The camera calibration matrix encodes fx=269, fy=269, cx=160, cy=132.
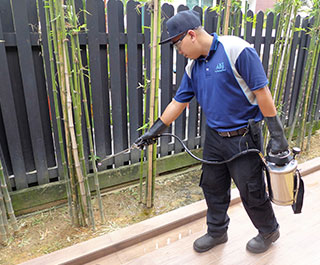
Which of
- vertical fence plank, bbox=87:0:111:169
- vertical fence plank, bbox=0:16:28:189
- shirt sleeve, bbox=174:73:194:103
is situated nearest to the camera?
shirt sleeve, bbox=174:73:194:103

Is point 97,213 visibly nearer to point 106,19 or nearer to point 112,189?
point 112,189

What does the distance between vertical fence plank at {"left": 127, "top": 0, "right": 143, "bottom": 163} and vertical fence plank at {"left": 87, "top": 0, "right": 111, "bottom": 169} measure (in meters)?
0.26

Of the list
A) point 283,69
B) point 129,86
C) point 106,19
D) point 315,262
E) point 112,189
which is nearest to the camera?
point 315,262

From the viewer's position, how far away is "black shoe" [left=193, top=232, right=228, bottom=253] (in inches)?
89.0

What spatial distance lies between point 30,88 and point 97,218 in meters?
1.40

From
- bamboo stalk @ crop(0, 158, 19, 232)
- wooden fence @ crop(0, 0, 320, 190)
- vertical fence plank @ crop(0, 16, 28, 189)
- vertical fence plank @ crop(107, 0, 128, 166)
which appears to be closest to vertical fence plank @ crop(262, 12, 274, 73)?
wooden fence @ crop(0, 0, 320, 190)

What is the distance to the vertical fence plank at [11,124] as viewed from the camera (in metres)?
2.28

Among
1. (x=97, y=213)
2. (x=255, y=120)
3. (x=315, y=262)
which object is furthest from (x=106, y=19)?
(x=315, y=262)

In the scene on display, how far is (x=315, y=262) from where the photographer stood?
2.12m

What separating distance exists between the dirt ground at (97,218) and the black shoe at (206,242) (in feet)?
2.14

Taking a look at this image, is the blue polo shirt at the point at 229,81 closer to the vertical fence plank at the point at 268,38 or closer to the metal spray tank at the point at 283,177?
the metal spray tank at the point at 283,177

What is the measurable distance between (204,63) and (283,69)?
205 centimetres

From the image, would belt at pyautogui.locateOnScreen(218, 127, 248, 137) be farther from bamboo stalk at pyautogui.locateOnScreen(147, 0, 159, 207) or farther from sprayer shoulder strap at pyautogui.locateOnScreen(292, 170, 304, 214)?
bamboo stalk at pyautogui.locateOnScreen(147, 0, 159, 207)

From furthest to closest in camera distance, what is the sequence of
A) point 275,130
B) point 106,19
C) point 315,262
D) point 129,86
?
1. point 129,86
2. point 106,19
3. point 315,262
4. point 275,130
